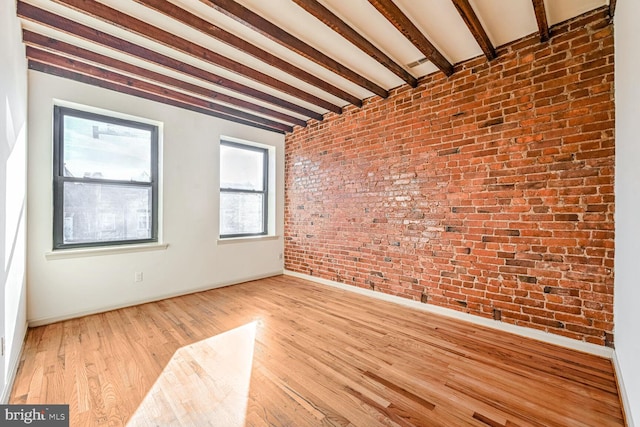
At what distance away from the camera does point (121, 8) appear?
2059 millimetres

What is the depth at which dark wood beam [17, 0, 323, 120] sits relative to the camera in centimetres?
204

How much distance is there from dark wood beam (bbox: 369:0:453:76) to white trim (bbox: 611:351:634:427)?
9.42 ft

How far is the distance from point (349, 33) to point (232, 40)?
3.37 feet

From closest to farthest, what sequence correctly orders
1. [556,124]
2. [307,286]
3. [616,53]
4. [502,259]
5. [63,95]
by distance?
[616,53] < [556,124] < [502,259] < [63,95] < [307,286]

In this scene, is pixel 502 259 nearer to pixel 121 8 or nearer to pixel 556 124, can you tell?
pixel 556 124

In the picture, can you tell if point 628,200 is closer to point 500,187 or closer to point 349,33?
point 500,187

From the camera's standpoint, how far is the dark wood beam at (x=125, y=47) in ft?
6.68

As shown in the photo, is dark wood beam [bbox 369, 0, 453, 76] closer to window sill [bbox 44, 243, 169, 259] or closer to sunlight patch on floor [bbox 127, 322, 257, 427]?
sunlight patch on floor [bbox 127, 322, 257, 427]

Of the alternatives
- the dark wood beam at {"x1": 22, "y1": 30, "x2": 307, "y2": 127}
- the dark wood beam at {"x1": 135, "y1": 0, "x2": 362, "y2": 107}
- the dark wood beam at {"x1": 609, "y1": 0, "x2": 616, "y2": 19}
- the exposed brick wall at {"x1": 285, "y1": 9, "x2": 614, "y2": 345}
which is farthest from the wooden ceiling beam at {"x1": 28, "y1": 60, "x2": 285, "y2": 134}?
the dark wood beam at {"x1": 609, "y1": 0, "x2": 616, "y2": 19}

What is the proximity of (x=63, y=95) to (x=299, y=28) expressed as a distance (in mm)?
2642

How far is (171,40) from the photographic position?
2.35 metres

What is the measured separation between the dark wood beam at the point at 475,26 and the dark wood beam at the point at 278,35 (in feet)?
3.83

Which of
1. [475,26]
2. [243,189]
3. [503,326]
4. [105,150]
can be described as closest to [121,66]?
[105,150]

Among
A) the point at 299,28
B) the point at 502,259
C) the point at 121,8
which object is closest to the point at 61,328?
the point at 121,8
